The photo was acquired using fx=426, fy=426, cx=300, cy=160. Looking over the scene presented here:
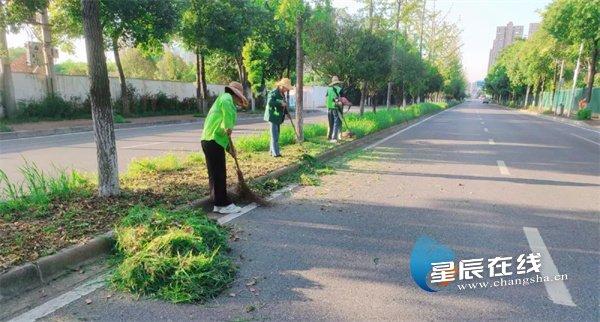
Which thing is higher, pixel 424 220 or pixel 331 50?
pixel 331 50

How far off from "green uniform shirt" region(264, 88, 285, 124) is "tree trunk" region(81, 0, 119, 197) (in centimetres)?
424

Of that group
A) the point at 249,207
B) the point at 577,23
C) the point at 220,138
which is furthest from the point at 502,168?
the point at 577,23

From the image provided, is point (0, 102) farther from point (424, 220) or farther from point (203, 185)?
point (424, 220)

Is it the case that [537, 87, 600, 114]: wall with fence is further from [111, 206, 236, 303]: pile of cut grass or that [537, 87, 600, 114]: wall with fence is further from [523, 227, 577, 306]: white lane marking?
[111, 206, 236, 303]: pile of cut grass

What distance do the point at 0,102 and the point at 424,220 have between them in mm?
18368

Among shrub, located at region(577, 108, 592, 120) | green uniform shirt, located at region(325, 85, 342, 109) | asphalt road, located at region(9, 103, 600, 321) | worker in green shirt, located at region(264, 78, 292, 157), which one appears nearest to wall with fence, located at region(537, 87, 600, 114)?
shrub, located at region(577, 108, 592, 120)

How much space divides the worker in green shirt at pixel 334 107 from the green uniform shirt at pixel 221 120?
6818 millimetres

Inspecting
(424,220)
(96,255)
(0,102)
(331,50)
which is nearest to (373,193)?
(424,220)

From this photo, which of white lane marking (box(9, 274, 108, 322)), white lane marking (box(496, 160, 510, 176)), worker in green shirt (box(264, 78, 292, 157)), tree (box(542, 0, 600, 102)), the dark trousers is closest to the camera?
white lane marking (box(9, 274, 108, 322))

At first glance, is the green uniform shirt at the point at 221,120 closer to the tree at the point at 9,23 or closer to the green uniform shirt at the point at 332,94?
the green uniform shirt at the point at 332,94

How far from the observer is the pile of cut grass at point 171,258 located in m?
3.26

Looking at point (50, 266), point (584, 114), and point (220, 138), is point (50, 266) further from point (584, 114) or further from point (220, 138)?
point (584, 114)

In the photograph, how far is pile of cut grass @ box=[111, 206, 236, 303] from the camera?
3264 mm

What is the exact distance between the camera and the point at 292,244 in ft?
14.3
